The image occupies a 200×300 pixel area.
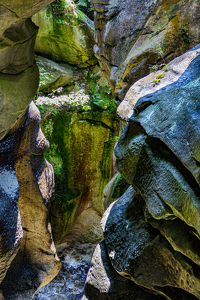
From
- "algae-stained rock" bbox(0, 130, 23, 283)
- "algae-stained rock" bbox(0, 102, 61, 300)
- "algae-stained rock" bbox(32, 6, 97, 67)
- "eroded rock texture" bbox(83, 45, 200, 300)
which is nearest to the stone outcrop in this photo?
"eroded rock texture" bbox(83, 45, 200, 300)

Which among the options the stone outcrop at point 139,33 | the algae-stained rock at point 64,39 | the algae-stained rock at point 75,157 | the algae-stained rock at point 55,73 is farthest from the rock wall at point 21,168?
the algae-stained rock at point 64,39

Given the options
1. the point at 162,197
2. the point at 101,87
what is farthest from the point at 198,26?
the point at 101,87

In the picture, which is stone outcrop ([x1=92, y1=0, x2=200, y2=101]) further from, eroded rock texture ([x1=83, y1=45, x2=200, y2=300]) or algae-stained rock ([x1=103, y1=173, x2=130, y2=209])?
algae-stained rock ([x1=103, y1=173, x2=130, y2=209])

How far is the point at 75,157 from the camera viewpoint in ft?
29.8

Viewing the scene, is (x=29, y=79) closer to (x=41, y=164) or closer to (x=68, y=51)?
(x=41, y=164)

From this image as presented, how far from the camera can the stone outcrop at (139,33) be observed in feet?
14.2

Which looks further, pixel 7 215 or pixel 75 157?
pixel 75 157

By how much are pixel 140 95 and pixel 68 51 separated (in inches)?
271

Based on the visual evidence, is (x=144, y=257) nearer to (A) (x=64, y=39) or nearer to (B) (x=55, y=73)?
(B) (x=55, y=73)

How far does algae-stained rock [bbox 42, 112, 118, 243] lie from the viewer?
8.62 metres

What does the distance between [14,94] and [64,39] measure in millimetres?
6470

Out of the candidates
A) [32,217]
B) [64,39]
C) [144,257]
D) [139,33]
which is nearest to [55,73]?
[64,39]

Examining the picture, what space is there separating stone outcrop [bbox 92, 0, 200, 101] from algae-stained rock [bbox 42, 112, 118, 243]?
250 centimetres

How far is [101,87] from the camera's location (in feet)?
30.6
